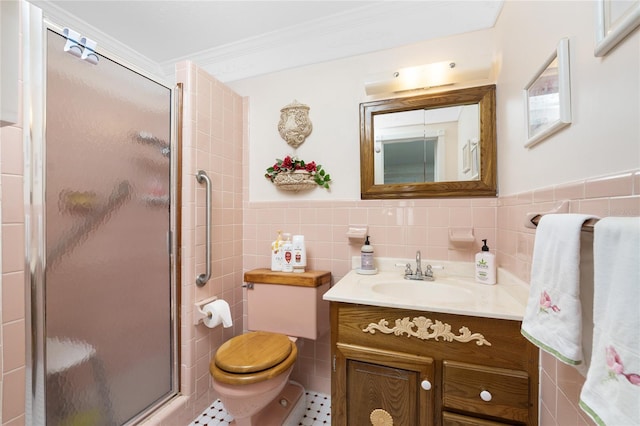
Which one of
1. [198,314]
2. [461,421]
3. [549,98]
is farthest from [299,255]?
[549,98]

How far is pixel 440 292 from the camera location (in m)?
1.37

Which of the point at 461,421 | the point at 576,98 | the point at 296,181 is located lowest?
the point at 461,421

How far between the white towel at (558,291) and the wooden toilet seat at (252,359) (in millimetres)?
1004

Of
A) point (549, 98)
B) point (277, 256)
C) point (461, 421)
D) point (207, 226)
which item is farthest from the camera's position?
point (277, 256)

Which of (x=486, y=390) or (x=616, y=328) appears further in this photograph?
(x=486, y=390)

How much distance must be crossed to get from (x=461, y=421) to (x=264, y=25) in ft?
7.62

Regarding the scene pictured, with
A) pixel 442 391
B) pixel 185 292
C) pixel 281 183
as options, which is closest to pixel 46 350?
pixel 185 292

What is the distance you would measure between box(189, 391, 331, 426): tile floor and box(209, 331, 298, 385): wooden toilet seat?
511 millimetres

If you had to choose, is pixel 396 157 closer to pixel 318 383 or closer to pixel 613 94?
pixel 613 94

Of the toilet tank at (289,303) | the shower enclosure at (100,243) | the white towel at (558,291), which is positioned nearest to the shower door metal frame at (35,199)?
the shower enclosure at (100,243)

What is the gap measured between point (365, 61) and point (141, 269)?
1.75 metres

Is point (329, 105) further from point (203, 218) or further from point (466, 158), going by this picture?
point (203, 218)

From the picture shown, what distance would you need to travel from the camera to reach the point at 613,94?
0.61 metres

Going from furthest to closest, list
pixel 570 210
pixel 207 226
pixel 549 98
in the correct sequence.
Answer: pixel 207 226, pixel 549 98, pixel 570 210
